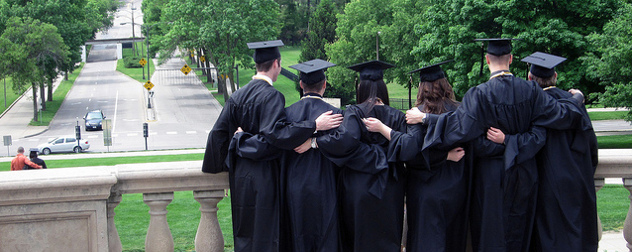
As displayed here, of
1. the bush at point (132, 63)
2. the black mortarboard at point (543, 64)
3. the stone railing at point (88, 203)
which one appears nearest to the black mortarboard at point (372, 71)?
the black mortarboard at point (543, 64)

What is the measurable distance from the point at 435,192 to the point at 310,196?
904 mm

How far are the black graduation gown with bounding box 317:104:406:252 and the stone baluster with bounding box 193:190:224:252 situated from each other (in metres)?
0.98

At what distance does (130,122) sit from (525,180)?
51.1 metres

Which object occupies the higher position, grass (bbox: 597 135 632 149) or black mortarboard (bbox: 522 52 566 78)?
black mortarboard (bbox: 522 52 566 78)

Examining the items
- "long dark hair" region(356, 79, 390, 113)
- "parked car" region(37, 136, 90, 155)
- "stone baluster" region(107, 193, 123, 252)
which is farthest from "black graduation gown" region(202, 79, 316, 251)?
"parked car" region(37, 136, 90, 155)

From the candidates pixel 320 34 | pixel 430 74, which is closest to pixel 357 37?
pixel 320 34

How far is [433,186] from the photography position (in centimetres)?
478

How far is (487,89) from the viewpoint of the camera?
15.7 ft

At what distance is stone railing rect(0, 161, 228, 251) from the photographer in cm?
459

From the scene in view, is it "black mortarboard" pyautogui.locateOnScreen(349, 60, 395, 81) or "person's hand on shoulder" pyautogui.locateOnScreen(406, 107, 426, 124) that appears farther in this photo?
"black mortarboard" pyautogui.locateOnScreen(349, 60, 395, 81)

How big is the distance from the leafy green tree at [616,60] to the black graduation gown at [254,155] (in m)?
22.7

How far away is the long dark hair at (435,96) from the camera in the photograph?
4930 mm

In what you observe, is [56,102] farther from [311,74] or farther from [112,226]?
[311,74]

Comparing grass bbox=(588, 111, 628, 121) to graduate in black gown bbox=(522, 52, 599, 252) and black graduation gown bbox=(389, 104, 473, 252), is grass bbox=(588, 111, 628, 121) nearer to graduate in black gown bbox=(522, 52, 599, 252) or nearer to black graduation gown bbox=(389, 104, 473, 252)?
graduate in black gown bbox=(522, 52, 599, 252)
